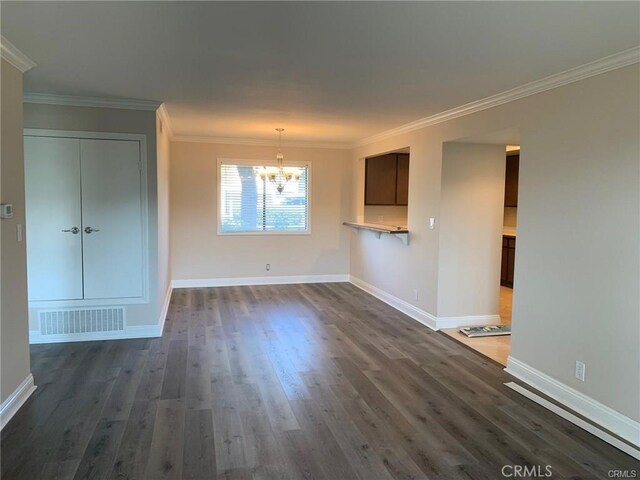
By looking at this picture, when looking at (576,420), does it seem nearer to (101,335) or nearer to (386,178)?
(101,335)

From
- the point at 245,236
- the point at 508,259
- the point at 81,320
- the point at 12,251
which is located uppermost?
the point at 12,251

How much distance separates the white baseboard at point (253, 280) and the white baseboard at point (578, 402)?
4.47 metres

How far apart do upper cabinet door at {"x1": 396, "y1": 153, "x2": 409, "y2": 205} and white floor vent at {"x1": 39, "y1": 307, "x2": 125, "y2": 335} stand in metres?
4.82

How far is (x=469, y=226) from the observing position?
520cm

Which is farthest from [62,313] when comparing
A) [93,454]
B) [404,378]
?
[404,378]

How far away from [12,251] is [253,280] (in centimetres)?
487

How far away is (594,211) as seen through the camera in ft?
10.2

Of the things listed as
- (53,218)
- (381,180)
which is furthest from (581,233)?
(53,218)

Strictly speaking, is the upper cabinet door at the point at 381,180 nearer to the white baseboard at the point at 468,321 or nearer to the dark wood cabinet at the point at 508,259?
the dark wood cabinet at the point at 508,259

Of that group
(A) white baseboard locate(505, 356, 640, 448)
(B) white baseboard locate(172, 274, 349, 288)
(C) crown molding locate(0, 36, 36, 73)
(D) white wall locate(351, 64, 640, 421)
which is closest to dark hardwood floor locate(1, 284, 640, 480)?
(A) white baseboard locate(505, 356, 640, 448)

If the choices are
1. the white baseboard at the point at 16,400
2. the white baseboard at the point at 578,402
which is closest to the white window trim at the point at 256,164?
the white baseboard at the point at 16,400

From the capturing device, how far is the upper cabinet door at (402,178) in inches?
300

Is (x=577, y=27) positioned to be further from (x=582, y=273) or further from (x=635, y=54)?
(x=582, y=273)

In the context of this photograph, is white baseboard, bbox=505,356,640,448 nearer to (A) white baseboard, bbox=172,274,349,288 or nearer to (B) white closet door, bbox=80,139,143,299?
(B) white closet door, bbox=80,139,143,299
